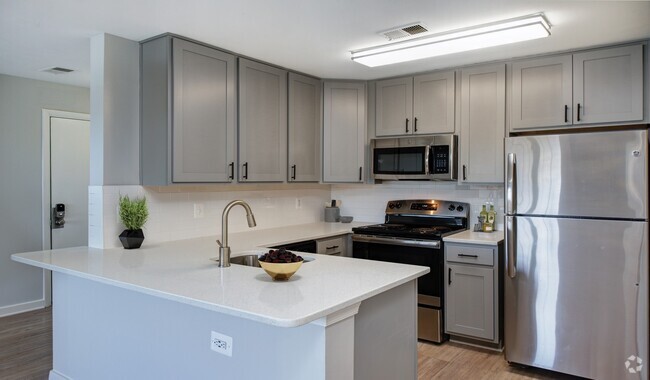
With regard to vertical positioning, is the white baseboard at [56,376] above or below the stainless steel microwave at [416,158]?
below

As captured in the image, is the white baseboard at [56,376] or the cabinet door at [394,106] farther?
the cabinet door at [394,106]

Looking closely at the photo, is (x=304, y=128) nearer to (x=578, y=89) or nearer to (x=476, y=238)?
(x=476, y=238)

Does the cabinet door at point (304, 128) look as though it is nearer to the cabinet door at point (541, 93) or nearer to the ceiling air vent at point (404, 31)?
the ceiling air vent at point (404, 31)

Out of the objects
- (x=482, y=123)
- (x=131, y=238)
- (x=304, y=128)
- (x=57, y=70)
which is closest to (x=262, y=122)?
(x=304, y=128)

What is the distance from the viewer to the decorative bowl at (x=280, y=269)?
1.91 m

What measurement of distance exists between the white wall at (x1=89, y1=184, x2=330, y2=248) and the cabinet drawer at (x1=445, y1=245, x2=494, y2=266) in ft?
5.22

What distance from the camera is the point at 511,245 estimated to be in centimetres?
304

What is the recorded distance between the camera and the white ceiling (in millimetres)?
2396

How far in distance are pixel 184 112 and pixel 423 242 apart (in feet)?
6.60

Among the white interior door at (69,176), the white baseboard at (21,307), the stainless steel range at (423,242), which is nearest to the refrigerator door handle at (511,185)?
the stainless steel range at (423,242)

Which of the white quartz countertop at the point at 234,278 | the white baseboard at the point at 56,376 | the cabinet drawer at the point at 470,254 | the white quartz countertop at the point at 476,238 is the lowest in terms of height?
the white baseboard at the point at 56,376

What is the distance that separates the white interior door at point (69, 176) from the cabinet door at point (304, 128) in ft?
7.82

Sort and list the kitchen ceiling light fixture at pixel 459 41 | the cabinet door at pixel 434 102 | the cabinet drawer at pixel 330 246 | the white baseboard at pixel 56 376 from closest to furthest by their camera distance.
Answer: the kitchen ceiling light fixture at pixel 459 41 < the white baseboard at pixel 56 376 < the cabinet drawer at pixel 330 246 < the cabinet door at pixel 434 102

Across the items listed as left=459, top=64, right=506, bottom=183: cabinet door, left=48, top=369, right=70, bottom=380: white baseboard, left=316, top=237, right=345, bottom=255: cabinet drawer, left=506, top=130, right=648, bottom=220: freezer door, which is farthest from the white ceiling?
left=48, top=369, right=70, bottom=380: white baseboard
